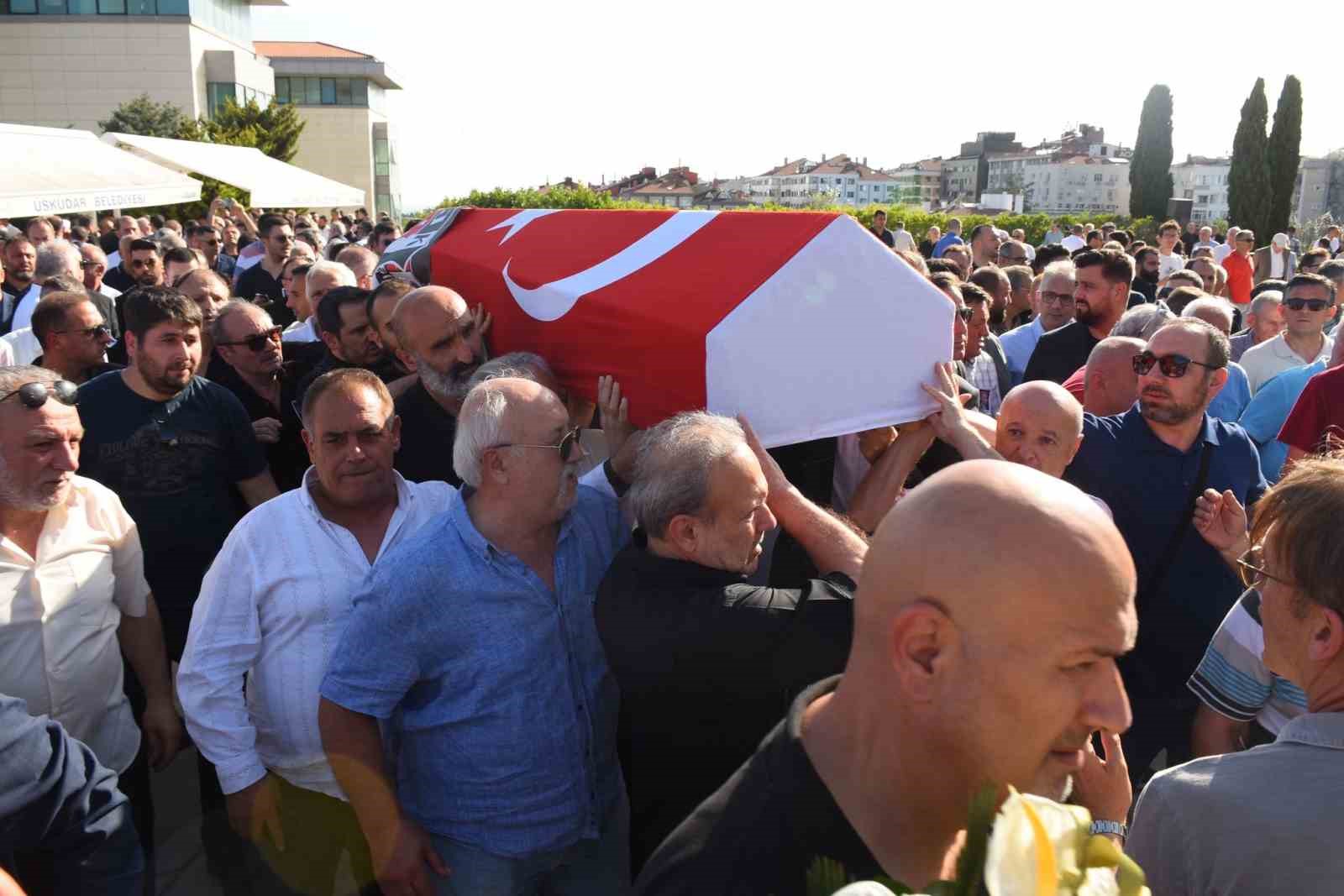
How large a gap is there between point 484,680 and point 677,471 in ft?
2.18

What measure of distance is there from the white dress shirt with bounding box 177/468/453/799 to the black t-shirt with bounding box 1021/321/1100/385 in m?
3.63

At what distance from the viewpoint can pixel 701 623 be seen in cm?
196

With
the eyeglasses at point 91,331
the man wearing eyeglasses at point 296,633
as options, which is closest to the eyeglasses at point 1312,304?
the man wearing eyeglasses at point 296,633

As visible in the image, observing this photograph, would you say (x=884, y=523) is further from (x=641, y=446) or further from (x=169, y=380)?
(x=169, y=380)

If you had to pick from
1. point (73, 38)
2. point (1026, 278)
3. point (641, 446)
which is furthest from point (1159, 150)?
point (641, 446)

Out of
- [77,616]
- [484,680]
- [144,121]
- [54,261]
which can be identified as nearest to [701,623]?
[484,680]

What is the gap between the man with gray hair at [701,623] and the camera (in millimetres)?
1946

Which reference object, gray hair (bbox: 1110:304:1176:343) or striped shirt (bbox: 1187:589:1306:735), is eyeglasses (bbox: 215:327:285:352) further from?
gray hair (bbox: 1110:304:1176:343)

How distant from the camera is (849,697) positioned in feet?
4.16

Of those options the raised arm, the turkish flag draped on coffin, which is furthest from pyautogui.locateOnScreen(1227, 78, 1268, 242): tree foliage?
the raised arm

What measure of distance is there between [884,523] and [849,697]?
0.73 ft

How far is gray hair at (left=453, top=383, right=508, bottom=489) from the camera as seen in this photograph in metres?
2.32

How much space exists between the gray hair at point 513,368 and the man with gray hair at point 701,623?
785mm

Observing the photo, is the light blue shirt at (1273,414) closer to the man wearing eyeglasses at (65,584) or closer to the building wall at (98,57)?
the man wearing eyeglasses at (65,584)
